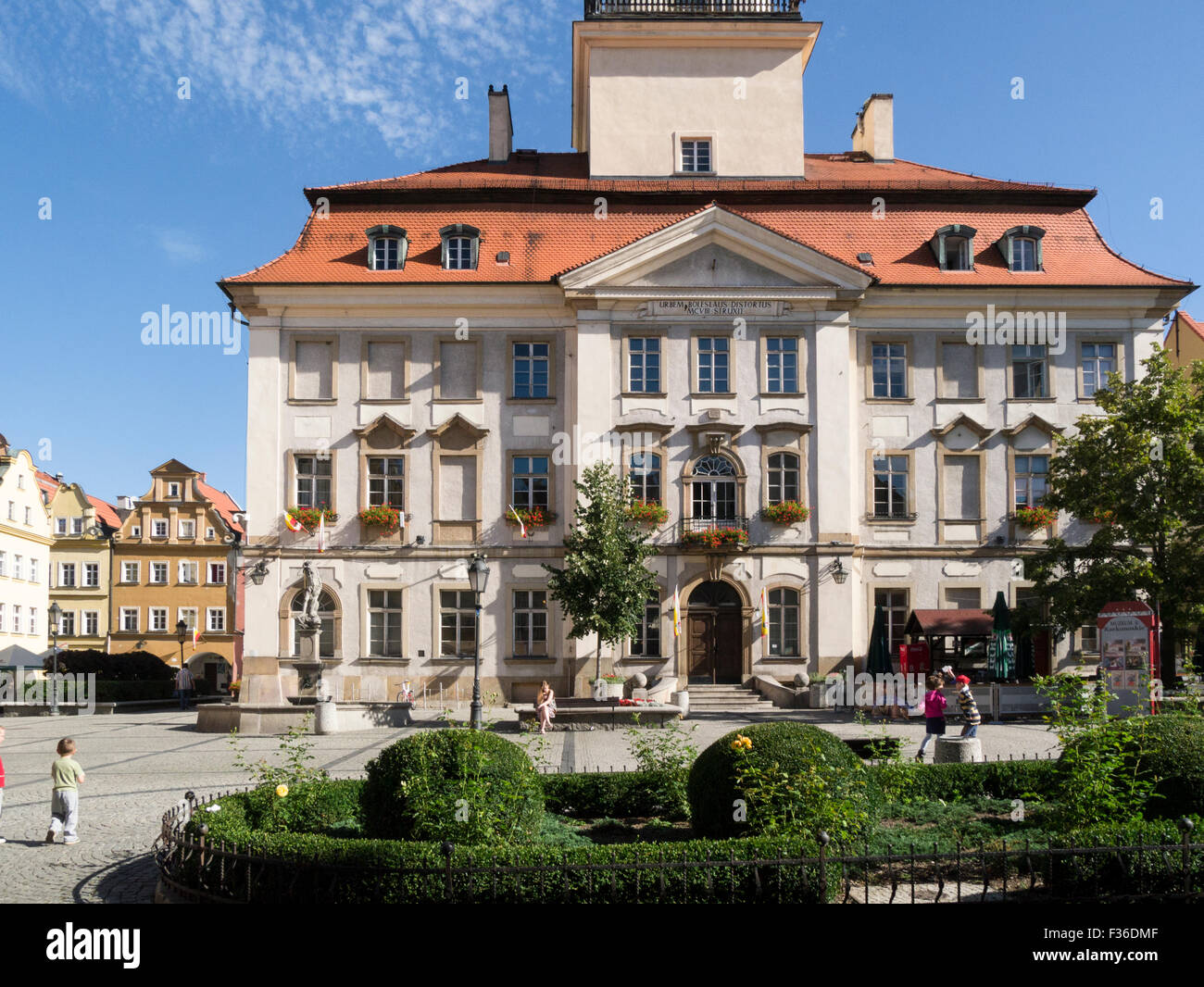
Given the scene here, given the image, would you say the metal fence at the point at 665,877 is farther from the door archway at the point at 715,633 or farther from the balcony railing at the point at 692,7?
the balcony railing at the point at 692,7

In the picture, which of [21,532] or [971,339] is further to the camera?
[21,532]

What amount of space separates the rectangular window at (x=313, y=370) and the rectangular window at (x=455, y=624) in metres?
6.87

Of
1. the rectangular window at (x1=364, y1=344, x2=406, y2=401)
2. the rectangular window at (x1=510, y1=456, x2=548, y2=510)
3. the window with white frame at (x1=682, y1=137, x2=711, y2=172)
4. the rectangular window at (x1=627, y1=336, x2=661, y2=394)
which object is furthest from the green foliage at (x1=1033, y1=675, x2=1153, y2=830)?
the window with white frame at (x1=682, y1=137, x2=711, y2=172)

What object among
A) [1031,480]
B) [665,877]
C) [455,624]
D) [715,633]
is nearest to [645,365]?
[715,633]

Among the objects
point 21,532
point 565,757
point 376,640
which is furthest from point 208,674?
point 565,757

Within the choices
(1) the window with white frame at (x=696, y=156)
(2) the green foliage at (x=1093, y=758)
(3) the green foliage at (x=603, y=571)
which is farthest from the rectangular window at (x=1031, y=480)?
(2) the green foliage at (x=1093, y=758)

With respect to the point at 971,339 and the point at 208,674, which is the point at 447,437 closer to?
the point at 971,339

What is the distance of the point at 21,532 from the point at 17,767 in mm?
43815

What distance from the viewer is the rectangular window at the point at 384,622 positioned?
1315 inches

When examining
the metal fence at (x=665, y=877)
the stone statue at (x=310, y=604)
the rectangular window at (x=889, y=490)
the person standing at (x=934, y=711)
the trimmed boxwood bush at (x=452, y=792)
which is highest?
the rectangular window at (x=889, y=490)

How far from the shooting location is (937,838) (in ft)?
36.6

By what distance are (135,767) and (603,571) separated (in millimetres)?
12837

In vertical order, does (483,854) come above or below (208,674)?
above
